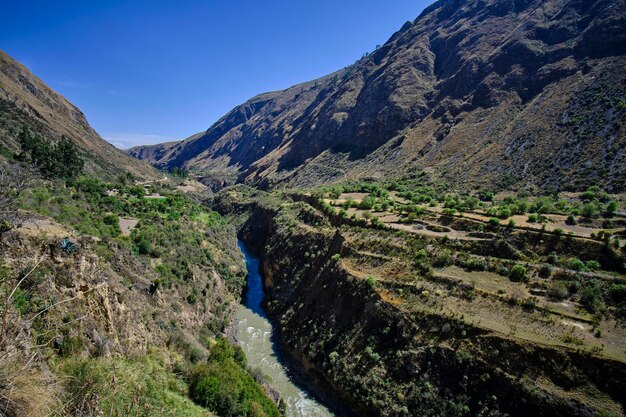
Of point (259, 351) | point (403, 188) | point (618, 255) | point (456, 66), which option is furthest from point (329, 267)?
point (456, 66)

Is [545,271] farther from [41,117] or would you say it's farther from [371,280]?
[41,117]

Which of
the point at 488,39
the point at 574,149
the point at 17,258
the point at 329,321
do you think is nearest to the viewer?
the point at 17,258

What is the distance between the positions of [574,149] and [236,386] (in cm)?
6467

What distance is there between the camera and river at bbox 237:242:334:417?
2642 cm

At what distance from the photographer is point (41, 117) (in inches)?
3108

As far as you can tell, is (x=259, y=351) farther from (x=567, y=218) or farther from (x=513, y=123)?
(x=513, y=123)

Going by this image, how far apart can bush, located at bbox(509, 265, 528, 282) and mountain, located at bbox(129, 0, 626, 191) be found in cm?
3125

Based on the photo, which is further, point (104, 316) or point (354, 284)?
point (354, 284)

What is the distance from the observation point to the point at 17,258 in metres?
16.5

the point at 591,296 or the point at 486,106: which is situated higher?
the point at 486,106

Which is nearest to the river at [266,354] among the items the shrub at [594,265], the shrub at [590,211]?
the shrub at [594,265]

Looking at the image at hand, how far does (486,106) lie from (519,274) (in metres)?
70.9

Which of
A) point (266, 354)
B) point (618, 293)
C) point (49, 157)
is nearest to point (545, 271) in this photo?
point (618, 293)

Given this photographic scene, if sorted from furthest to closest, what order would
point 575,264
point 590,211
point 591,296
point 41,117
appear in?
point 41,117 < point 590,211 < point 575,264 < point 591,296
